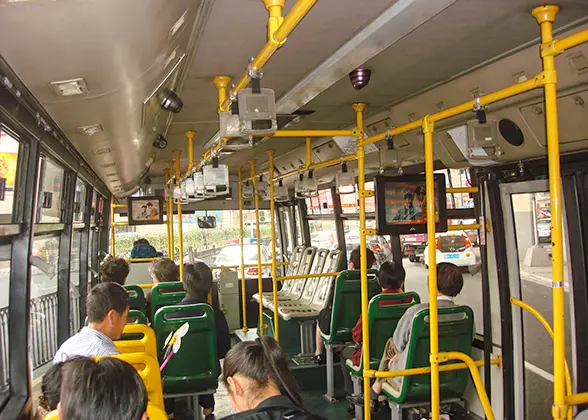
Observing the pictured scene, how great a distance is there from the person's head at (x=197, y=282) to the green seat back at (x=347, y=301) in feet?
5.22

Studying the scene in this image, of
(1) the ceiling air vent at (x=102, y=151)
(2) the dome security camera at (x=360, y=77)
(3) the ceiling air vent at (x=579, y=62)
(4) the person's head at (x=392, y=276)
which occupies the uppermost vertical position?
(2) the dome security camera at (x=360, y=77)

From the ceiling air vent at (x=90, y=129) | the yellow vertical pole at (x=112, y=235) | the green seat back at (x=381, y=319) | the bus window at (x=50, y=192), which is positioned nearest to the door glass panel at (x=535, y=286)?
the green seat back at (x=381, y=319)

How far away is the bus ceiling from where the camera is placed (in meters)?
1.78

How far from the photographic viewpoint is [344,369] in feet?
18.4

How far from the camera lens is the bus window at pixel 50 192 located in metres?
4.03

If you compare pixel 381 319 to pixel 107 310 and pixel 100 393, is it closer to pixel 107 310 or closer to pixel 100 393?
pixel 107 310

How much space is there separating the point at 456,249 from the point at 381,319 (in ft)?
3.57

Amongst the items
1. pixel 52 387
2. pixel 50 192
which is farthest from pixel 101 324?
pixel 50 192

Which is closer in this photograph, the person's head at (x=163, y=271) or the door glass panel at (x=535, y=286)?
the door glass panel at (x=535, y=286)

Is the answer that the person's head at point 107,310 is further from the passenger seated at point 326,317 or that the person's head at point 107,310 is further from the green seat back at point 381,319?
the passenger seated at point 326,317

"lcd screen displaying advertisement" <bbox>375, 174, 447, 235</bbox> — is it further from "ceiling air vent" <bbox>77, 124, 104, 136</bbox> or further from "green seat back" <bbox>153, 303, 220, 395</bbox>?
"ceiling air vent" <bbox>77, 124, 104, 136</bbox>

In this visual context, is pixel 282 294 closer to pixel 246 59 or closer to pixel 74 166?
pixel 74 166

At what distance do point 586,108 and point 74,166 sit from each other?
13.1 feet

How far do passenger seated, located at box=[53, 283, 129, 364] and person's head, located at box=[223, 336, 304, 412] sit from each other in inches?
44.9
